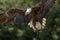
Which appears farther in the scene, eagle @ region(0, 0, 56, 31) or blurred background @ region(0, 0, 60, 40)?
blurred background @ region(0, 0, 60, 40)

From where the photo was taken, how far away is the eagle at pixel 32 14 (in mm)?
650

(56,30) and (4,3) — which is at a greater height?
(4,3)

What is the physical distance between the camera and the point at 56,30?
1.48 m

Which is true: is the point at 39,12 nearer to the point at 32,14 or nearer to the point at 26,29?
the point at 32,14

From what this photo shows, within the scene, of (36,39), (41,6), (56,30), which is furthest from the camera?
(56,30)

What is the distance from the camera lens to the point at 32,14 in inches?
26.4

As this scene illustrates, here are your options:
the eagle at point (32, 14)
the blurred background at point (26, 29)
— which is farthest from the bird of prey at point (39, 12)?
the blurred background at point (26, 29)

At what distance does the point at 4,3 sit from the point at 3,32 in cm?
21

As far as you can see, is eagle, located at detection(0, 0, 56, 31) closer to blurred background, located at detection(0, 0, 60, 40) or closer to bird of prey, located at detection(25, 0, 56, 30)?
bird of prey, located at detection(25, 0, 56, 30)

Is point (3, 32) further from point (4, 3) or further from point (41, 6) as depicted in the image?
point (41, 6)

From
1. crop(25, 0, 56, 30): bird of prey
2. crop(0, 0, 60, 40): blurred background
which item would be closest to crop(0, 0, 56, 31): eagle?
crop(25, 0, 56, 30): bird of prey

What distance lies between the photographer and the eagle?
2.13ft

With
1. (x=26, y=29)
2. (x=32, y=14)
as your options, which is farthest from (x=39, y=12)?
(x=26, y=29)

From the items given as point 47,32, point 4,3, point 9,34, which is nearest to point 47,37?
point 47,32
